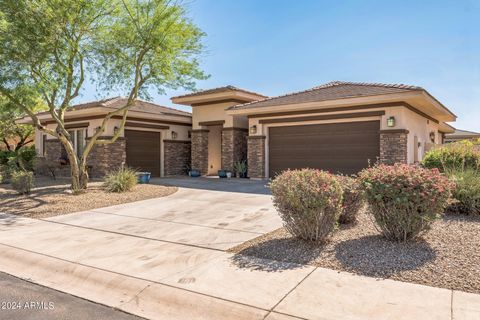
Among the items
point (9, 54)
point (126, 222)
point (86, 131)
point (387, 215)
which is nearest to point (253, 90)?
point (86, 131)

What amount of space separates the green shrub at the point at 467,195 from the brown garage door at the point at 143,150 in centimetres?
1469

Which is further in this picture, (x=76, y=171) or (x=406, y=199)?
(x=76, y=171)

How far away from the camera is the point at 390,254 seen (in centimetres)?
534

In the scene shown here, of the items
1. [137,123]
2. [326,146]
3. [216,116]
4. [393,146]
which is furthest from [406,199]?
[137,123]

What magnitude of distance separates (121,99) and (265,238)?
15978mm

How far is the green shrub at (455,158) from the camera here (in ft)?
30.9

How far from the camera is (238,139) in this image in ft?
61.9

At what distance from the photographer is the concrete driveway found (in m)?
3.80

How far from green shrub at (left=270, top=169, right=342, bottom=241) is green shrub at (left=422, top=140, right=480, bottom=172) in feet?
16.7

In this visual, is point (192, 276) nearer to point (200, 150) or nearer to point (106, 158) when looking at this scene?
point (106, 158)

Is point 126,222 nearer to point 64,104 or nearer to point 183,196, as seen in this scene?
point 183,196

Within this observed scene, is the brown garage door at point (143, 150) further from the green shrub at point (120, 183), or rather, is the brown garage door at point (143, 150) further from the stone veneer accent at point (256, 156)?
the stone veneer accent at point (256, 156)

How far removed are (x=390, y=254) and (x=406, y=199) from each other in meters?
0.87

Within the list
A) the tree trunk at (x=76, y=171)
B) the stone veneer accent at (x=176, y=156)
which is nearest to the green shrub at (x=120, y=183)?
the tree trunk at (x=76, y=171)
